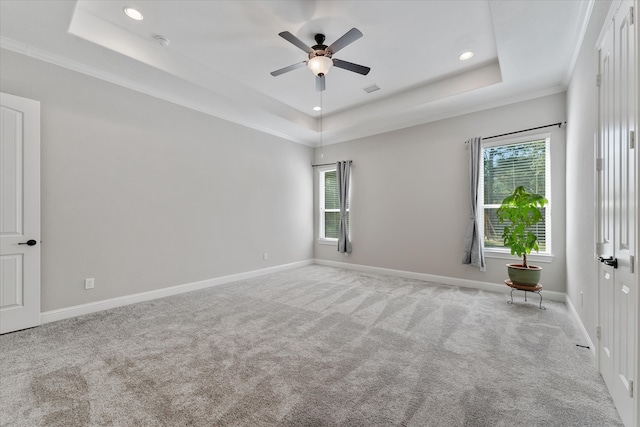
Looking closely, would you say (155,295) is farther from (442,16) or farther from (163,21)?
(442,16)

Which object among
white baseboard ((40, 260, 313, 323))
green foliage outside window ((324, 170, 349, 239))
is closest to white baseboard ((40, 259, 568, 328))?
white baseboard ((40, 260, 313, 323))

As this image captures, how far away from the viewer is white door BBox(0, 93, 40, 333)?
272cm

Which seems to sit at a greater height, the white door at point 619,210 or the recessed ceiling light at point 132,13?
the recessed ceiling light at point 132,13

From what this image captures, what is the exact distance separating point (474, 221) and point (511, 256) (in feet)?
2.35

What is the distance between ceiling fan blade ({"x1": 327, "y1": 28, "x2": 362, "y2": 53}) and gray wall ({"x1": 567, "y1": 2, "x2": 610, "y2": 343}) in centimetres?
180

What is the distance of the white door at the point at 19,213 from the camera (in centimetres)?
272

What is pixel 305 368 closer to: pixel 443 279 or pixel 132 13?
pixel 443 279

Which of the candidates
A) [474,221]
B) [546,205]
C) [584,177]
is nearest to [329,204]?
[474,221]

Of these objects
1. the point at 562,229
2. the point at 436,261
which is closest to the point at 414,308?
the point at 436,261

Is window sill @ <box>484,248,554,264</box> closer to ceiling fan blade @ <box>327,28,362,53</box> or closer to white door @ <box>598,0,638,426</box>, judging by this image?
white door @ <box>598,0,638,426</box>

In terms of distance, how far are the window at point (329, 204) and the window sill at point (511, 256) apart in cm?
309

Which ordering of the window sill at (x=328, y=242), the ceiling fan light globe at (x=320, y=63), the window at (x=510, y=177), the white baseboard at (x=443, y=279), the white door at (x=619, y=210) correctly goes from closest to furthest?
1. the white door at (x=619, y=210)
2. the ceiling fan light globe at (x=320, y=63)
3. the white baseboard at (x=443, y=279)
4. the window at (x=510, y=177)
5. the window sill at (x=328, y=242)

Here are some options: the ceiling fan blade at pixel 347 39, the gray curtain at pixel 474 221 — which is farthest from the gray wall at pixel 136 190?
the gray curtain at pixel 474 221

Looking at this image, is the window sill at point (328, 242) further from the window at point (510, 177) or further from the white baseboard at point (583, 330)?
the white baseboard at point (583, 330)
